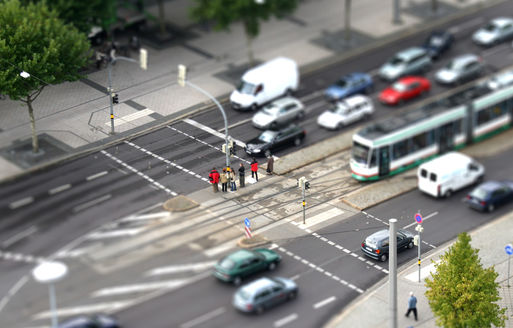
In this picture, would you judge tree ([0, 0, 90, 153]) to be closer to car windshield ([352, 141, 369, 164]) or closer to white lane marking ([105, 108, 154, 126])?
white lane marking ([105, 108, 154, 126])

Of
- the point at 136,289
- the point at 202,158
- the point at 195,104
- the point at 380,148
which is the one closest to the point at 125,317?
the point at 136,289

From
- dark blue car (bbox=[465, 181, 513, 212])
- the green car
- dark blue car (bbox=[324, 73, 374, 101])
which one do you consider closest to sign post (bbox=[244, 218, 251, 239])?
the green car

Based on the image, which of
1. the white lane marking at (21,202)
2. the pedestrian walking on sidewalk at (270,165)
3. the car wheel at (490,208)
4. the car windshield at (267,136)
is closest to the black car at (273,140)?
the car windshield at (267,136)

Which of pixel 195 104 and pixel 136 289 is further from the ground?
pixel 195 104

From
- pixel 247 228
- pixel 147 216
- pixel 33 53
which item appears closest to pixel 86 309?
pixel 147 216

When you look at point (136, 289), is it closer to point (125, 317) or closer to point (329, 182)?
point (125, 317)
